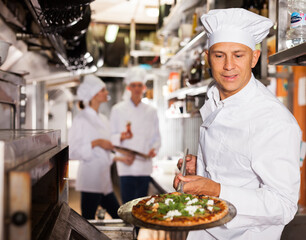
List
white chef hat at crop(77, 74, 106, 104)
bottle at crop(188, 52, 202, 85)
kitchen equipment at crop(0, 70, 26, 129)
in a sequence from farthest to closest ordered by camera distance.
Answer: white chef hat at crop(77, 74, 106, 104), bottle at crop(188, 52, 202, 85), kitchen equipment at crop(0, 70, 26, 129)

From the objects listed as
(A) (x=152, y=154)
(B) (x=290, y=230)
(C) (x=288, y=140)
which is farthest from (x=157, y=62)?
(C) (x=288, y=140)

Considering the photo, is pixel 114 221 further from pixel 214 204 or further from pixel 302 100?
pixel 302 100

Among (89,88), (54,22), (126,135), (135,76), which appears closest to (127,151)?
(126,135)

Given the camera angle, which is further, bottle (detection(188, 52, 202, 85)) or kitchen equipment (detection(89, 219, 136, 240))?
bottle (detection(188, 52, 202, 85))

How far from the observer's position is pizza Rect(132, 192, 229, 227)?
3.75ft

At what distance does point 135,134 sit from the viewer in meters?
4.12

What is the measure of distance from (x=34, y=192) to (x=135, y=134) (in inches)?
125

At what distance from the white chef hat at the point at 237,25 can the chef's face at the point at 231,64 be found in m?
0.03

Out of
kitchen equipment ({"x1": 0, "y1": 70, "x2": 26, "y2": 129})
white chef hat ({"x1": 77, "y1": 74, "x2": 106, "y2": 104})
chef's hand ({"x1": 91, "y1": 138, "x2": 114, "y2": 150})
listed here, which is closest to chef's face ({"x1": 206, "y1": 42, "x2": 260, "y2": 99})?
kitchen equipment ({"x1": 0, "y1": 70, "x2": 26, "y2": 129})

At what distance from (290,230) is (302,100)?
2159 mm

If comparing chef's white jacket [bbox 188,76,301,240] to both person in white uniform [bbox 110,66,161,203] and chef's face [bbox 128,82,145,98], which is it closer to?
person in white uniform [bbox 110,66,161,203]

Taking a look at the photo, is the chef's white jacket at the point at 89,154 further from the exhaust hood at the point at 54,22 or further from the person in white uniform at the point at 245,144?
the person in white uniform at the point at 245,144

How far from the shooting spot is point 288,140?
1340 mm

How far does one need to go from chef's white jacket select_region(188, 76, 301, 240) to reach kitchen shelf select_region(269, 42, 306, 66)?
0.20 m
